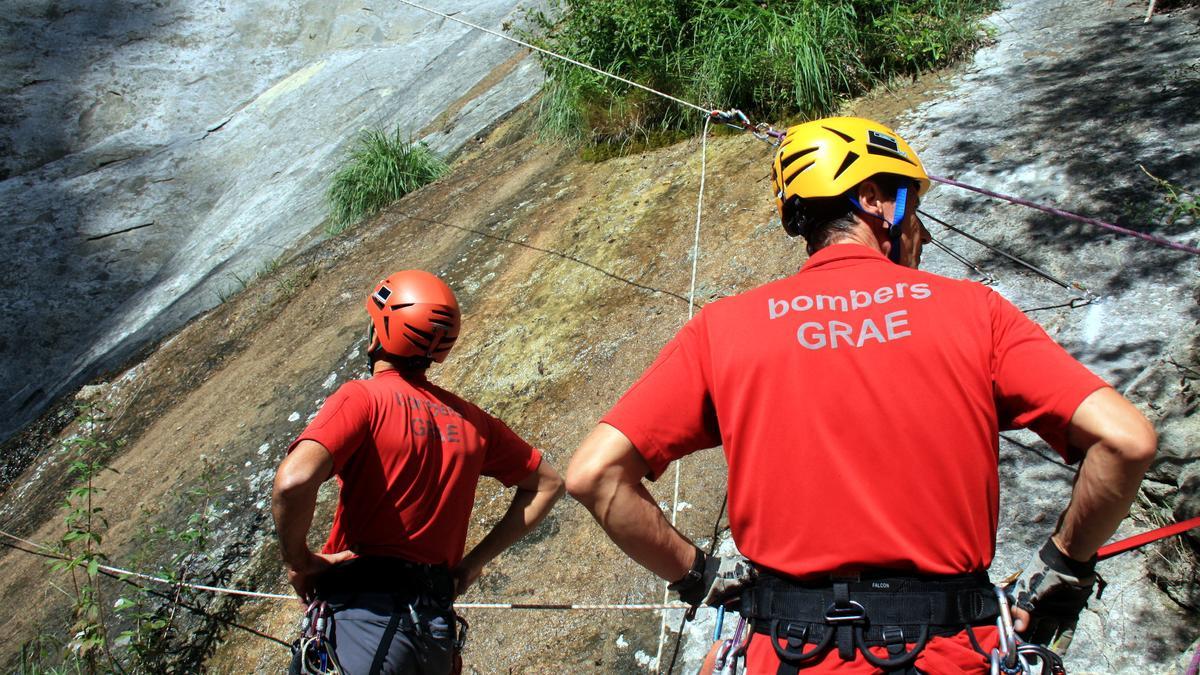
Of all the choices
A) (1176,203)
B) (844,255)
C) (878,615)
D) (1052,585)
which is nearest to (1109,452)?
(1052,585)

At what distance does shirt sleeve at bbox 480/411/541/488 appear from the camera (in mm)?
3615

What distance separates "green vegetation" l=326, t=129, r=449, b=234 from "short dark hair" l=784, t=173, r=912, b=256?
8.25m

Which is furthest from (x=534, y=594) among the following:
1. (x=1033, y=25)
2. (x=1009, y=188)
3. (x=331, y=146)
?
(x=331, y=146)

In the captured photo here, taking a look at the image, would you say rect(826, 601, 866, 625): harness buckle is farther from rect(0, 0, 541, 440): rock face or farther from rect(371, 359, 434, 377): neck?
rect(0, 0, 541, 440): rock face

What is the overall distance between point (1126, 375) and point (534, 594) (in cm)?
285

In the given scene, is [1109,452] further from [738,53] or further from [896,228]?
[738,53]

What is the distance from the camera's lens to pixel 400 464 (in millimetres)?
3205

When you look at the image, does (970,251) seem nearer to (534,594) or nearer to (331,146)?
(534,594)

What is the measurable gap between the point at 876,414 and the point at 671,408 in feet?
1.44

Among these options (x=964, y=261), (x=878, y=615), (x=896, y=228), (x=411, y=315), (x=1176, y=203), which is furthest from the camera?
(x=964, y=261)

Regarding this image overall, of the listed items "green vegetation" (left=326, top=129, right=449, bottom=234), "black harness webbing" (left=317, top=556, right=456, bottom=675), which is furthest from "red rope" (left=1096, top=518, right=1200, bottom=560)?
"green vegetation" (left=326, top=129, right=449, bottom=234)

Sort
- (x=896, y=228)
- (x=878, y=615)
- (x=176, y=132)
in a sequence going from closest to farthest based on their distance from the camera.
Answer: (x=878, y=615)
(x=896, y=228)
(x=176, y=132)

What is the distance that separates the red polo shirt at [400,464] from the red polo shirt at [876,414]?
1333 mm

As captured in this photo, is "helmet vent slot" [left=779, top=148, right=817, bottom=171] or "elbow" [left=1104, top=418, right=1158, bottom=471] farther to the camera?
"helmet vent slot" [left=779, top=148, right=817, bottom=171]
